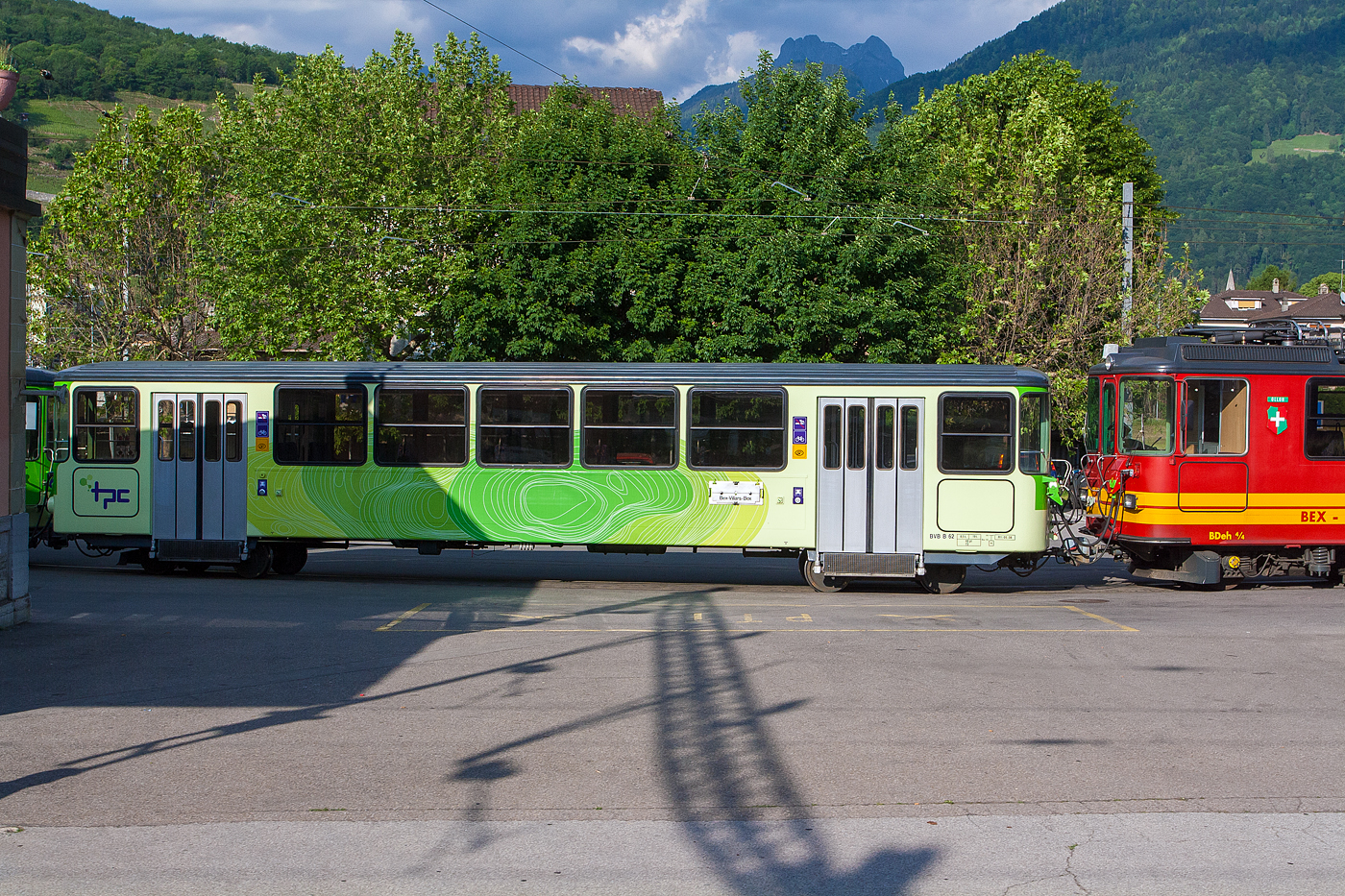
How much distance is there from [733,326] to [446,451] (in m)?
11.3

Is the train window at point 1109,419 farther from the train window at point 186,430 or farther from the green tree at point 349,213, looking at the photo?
the green tree at point 349,213

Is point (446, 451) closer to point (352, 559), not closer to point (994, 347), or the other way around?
point (352, 559)

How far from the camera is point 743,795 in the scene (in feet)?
21.1

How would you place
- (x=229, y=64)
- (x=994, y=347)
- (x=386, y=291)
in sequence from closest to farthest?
1. (x=386, y=291)
2. (x=994, y=347)
3. (x=229, y=64)

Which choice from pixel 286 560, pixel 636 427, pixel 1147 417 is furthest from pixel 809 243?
pixel 286 560

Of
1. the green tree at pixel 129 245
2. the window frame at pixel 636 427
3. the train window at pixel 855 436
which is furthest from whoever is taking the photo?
the green tree at pixel 129 245

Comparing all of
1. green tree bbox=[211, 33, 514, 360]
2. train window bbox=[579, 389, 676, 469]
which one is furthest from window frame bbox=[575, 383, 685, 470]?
green tree bbox=[211, 33, 514, 360]

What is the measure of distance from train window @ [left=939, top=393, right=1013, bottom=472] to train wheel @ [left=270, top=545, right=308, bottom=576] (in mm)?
9485

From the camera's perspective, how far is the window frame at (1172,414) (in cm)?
1568

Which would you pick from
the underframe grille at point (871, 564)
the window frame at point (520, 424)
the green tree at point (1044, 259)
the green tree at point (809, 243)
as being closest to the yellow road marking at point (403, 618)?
the window frame at point (520, 424)

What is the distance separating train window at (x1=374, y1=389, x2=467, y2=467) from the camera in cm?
1599

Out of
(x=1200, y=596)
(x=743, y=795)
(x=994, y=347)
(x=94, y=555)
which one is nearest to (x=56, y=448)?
(x=94, y=555)

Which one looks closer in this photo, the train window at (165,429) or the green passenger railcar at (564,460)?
the green passenger railcar at (564,460)

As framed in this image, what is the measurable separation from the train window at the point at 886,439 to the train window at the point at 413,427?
5.82 m
